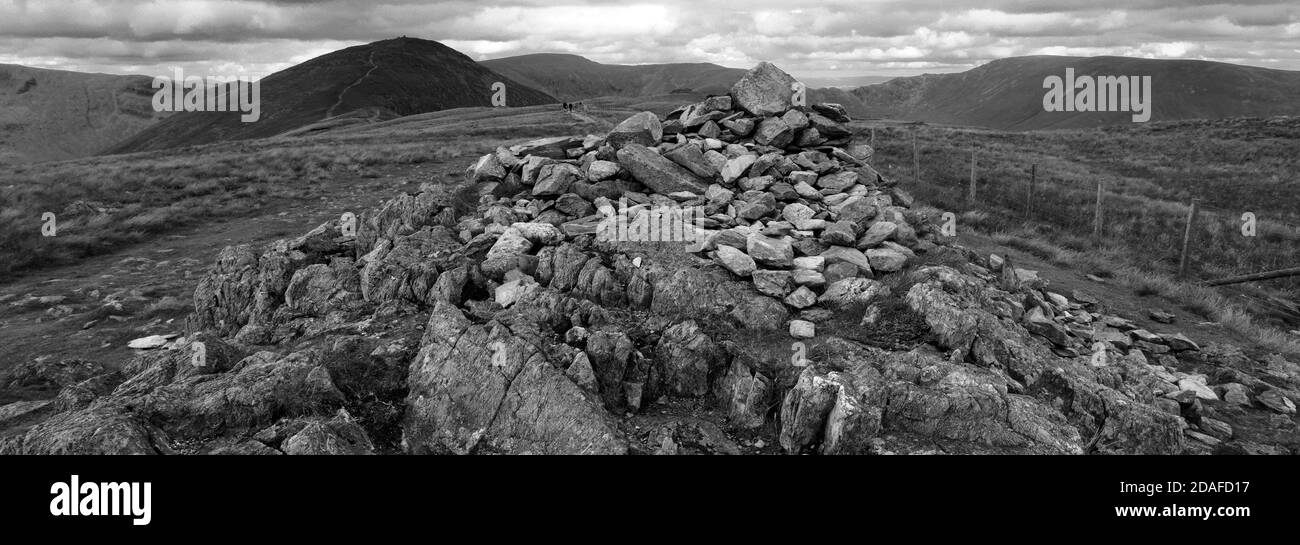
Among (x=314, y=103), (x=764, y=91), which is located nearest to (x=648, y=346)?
(x=764, y=91)

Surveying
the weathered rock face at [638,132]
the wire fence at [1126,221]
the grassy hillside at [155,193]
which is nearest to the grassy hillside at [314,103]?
the grassy hillside at [155,193]

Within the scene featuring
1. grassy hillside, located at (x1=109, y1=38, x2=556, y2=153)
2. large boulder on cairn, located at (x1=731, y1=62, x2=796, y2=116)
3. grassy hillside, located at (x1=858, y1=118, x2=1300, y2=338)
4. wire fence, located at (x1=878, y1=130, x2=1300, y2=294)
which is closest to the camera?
large boulder on cairn, located at (x1=731, y1=62, x2=796, y2=116)

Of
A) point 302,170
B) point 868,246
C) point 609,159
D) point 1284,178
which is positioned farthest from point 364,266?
point 1284,178

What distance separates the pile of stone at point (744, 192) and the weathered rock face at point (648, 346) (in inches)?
2.8

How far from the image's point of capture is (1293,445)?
980cm

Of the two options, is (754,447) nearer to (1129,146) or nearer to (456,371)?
(456,371)

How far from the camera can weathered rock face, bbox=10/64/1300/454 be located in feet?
27.2

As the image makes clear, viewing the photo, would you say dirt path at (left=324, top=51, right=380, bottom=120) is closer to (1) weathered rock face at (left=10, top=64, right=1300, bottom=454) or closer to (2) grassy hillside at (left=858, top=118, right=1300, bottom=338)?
(2) grassy hillside at (left=858, top=118, right=1300, bottom=338)

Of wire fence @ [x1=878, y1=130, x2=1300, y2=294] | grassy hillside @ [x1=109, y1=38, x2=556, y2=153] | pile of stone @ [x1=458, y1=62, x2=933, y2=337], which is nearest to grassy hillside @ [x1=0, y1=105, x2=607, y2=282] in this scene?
pile of stone @ [x1=458, y1=62, x2=933, y2=337]

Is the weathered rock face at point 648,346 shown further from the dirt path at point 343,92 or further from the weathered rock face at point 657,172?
the dirt path at point 343,92

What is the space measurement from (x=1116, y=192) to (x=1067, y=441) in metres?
35.6

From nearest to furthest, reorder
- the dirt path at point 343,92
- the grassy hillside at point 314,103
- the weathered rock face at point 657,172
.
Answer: the weathered rock face at point 657,172
the grassy hillside at point 314,103
the dirt path at point 343,92

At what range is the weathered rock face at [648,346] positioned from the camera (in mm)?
8297

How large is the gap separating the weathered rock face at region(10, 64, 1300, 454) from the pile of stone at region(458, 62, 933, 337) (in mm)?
71
